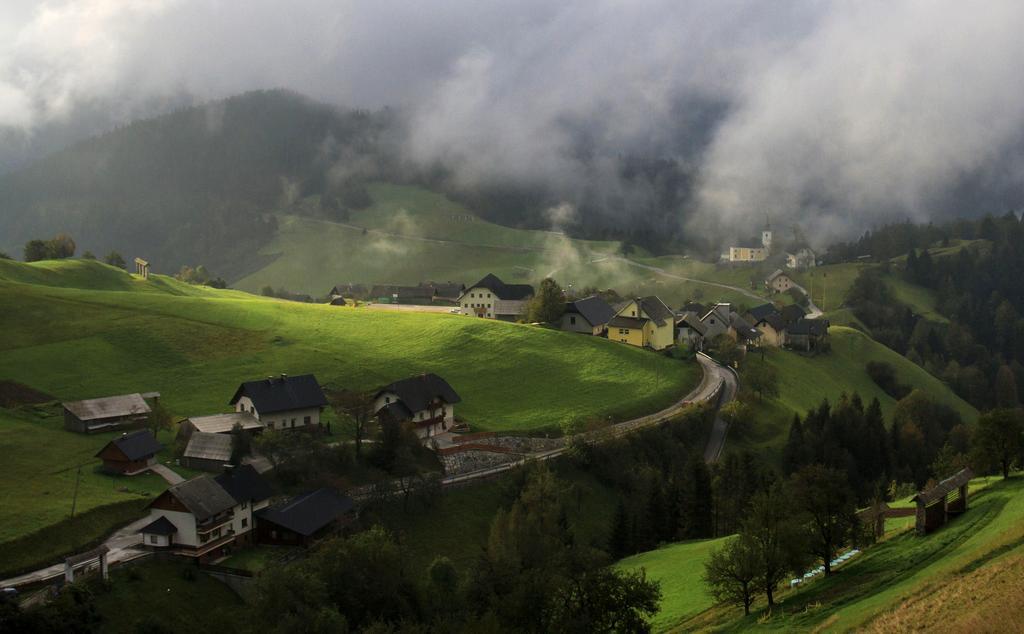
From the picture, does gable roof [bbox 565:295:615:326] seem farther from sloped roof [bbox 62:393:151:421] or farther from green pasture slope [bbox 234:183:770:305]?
sloped roof [bbox 62:393:151:421]

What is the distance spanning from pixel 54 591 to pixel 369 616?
12696mm

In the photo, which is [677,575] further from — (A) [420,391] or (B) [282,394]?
(B) [282,394]

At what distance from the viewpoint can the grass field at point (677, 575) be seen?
36156 millimetres

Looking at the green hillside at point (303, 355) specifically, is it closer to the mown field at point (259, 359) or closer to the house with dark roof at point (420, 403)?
the mown field at point (259, 359)

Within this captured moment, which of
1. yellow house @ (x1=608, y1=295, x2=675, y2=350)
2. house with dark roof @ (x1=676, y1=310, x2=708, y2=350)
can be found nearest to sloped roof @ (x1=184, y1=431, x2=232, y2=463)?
yellow house @ (x1=608, y1=295, x2=675, y2=350)

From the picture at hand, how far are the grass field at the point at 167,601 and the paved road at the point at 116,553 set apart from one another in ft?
2.92

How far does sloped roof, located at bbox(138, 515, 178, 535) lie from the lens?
3994cm

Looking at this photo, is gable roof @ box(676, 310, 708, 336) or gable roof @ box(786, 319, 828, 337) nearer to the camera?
gable roof @ box(676, 310, 708, 336)

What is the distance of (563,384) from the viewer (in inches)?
3044

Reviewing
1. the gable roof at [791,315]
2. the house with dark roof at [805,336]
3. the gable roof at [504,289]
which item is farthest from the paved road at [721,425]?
the gable roof at [504,289]

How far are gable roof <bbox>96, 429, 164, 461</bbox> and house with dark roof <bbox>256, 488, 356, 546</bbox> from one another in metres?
7.88

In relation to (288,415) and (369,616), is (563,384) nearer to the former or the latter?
(288,415)

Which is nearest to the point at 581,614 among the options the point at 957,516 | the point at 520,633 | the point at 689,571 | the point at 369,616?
the point at 520,633

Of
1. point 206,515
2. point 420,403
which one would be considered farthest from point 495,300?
point 206,515
